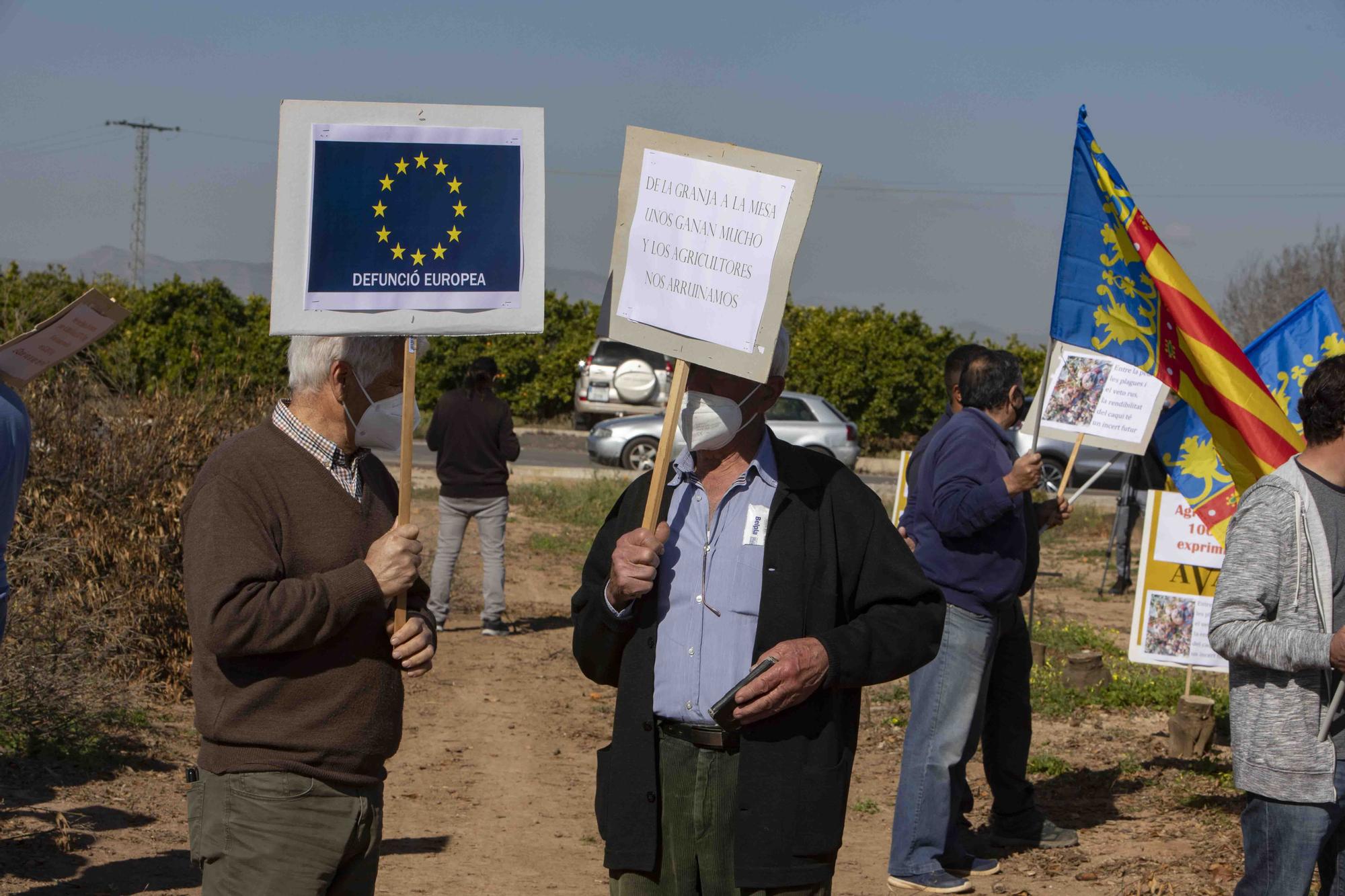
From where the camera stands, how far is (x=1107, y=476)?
22.6 meters

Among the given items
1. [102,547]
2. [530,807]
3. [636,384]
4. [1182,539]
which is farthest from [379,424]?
[636,384]

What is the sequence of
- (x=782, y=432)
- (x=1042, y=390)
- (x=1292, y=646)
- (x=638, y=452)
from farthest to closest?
(x=638, y=452) < (x=782, y=432) < (x=1042, y=390) < (x=1292, y=646)

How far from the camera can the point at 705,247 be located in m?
3.07

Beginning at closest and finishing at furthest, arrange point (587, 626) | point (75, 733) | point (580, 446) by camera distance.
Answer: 1. point (587, 626)
2. point (75, 733)
3. point (580, 446)

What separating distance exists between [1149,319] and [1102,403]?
2594mm

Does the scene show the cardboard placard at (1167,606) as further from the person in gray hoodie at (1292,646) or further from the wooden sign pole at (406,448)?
the wooden sign pole at (406,448)

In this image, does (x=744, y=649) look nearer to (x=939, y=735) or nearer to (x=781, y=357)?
(x=781, y=357)

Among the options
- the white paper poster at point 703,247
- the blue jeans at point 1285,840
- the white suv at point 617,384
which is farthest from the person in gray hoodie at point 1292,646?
the white suv at point 617,384

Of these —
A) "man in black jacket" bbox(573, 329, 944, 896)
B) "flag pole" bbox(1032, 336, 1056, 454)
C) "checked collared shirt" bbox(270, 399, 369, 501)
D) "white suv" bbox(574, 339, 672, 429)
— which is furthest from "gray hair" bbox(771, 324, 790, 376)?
"white suv" bbox(574, 339, 672, 429)

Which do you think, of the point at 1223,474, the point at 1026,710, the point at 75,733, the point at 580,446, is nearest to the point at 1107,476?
the point at 580,446

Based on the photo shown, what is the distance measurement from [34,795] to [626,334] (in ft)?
14.6

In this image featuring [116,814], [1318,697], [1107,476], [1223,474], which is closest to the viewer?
[1318,697]

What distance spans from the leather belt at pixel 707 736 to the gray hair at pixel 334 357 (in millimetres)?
1140

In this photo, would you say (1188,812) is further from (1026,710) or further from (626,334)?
(626,334)
